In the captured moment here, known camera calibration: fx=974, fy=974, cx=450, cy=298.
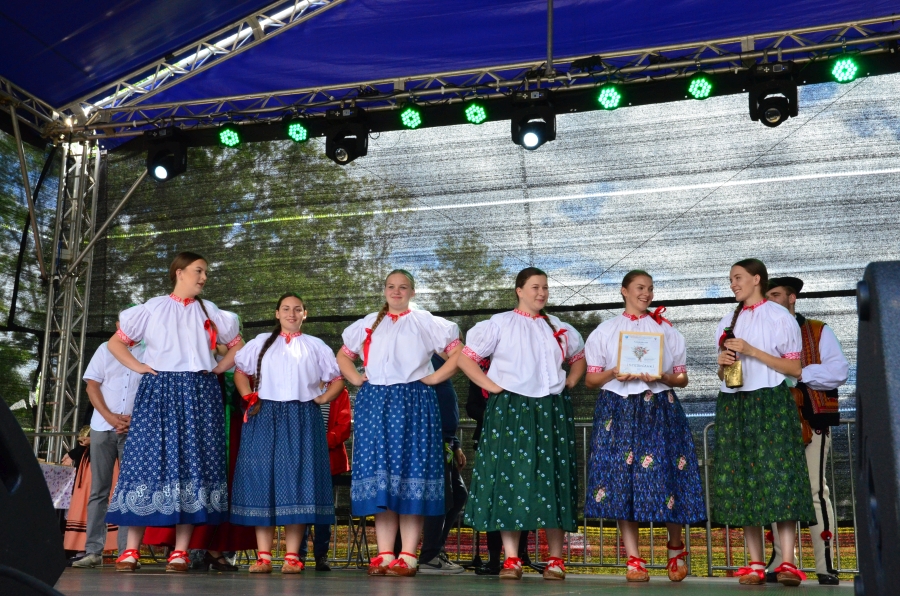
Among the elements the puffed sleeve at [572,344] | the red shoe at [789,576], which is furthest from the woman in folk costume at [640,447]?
the red shoe at [789,576]

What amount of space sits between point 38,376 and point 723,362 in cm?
614

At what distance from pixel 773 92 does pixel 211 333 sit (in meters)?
4.21

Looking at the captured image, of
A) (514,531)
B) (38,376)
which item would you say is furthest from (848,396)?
(38,376)

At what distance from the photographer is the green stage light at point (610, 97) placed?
23.7 ft

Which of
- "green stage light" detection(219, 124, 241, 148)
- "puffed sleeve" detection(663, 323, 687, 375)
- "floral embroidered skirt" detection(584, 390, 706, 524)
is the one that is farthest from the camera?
"green stage light" detection(219, 124, 241, 148)

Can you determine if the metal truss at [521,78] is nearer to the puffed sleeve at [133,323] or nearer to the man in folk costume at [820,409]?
the man in folk costume at [820,409]

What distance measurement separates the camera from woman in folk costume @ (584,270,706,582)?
513 centimetres

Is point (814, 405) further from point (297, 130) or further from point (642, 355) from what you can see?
point (297, 130)

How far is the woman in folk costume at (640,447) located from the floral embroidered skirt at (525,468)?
0.15 metres

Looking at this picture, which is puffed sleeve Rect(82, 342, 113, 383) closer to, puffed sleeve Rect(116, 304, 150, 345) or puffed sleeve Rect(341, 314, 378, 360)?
puffed sleeve Rect(116, 304, 150, 345)

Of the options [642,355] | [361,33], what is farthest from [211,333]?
[361,33]

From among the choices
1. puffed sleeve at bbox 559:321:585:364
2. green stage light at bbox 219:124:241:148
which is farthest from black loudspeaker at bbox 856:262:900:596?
green stage light at bbox 219:124:241:148

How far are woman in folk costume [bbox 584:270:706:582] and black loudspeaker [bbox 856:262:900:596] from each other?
13.2ft

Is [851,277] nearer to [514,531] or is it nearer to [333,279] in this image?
[514,531]
